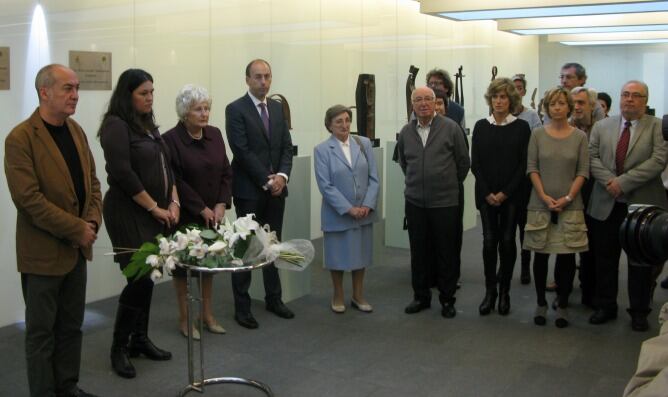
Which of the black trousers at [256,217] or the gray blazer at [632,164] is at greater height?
the gray blazer at [632,164]

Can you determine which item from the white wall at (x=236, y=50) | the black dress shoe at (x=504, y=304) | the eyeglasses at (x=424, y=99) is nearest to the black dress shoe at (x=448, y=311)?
the black dress shoe at (x=504, y=304)

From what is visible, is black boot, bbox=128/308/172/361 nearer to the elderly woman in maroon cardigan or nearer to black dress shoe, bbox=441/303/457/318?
the elderly woman in maroon cardigan

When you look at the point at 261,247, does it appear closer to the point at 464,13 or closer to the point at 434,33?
the point at 464,13

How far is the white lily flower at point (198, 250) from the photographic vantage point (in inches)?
127

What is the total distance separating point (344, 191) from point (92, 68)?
6.38 ft

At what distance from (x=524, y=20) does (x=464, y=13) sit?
2247 millimetres

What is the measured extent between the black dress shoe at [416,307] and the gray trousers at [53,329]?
2.39 m

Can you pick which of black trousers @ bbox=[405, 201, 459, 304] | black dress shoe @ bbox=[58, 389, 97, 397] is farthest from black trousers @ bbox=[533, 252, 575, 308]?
black dress shoe @ bbox=[58, 389, 97, 397]

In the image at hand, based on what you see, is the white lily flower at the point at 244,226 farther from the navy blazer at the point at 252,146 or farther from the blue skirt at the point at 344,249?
the blue skirt at the point at 344,249

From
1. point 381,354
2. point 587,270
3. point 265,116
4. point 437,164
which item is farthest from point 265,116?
point 587,270

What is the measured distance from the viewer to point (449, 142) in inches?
196

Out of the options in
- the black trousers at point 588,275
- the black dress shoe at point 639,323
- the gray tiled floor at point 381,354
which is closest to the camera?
the gray tiled floor at point 381,354

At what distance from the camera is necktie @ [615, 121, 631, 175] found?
4.76 m

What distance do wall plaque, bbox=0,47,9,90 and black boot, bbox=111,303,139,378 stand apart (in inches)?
67.7
